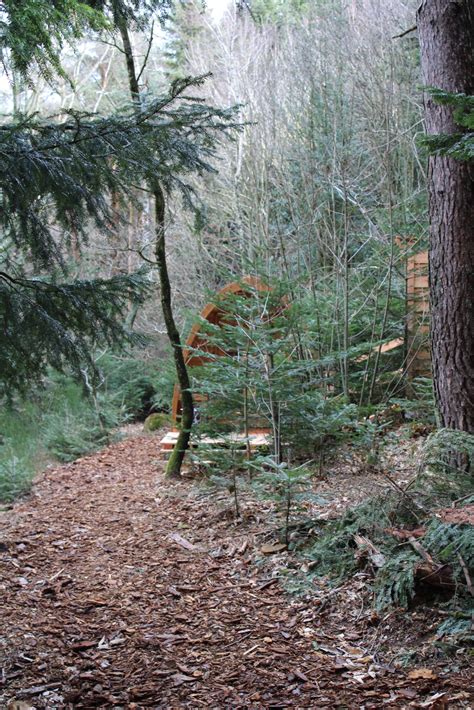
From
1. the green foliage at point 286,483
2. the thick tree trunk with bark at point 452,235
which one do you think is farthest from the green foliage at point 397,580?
the thick tree trunk with bark at point 452,235

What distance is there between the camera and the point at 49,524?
6.05 metres

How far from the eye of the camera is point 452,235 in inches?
177

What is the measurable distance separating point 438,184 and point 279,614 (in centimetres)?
298

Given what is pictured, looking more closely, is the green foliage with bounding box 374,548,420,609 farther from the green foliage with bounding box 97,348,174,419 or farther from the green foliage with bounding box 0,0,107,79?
the green foliage with bounding box 97,348,174,419

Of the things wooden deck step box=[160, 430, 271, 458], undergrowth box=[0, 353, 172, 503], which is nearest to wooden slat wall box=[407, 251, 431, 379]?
wooden deck step box=[160, 430, 271, 458]

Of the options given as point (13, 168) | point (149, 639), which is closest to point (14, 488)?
point (149, 639)

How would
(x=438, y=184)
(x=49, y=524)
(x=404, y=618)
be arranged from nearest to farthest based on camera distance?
1. (x=404, y=618)
2. (x=438, y=184)
3. (x=49, y=524)

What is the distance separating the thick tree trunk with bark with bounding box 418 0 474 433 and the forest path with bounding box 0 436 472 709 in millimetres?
1734

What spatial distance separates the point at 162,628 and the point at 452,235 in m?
3.09

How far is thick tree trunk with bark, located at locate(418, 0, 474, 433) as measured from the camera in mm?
4445

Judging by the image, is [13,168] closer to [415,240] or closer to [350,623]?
[350,623]

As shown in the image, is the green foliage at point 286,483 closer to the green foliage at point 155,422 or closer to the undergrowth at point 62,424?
the undergrowth at point 62,424

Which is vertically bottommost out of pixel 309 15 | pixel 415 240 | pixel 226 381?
pixel 226 381

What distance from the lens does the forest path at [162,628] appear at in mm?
2914
